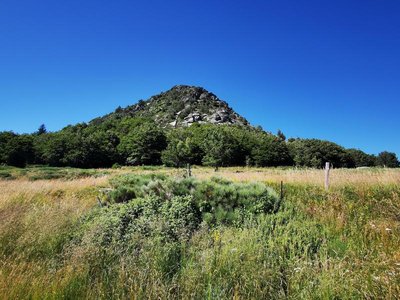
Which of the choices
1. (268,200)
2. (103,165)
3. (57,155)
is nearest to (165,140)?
(103,165)

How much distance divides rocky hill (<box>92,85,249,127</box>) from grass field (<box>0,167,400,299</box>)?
108 m

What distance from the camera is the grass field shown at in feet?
12.4

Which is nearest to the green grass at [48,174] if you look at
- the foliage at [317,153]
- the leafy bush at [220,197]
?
the leafy bush at [220,197]

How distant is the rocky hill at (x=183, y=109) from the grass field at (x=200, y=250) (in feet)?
354

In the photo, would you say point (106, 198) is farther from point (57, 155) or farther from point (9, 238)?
point (57, 155)

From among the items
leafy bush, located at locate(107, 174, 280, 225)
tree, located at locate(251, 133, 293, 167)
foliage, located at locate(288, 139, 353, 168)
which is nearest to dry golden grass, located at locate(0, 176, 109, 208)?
leafy bush, located at locate(107, 174, 280, 225)

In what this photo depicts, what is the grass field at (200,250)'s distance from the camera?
3787 mm

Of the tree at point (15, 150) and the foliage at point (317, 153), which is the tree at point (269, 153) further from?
the tree at point (15, 150)

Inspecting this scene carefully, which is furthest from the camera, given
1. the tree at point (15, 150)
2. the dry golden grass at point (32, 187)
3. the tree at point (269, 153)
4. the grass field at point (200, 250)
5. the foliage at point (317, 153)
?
the foliage at point (317, 153)

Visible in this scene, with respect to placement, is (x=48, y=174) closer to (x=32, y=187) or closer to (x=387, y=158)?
(x=32, y=187)

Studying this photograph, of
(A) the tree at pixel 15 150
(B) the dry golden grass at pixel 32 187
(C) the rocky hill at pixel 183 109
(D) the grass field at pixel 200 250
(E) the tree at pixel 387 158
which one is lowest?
(D) the grass field at pixel 200 250

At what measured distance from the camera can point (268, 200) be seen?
8047mm

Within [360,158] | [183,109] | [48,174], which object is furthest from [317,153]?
[183,109]

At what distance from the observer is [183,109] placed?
13075cm
